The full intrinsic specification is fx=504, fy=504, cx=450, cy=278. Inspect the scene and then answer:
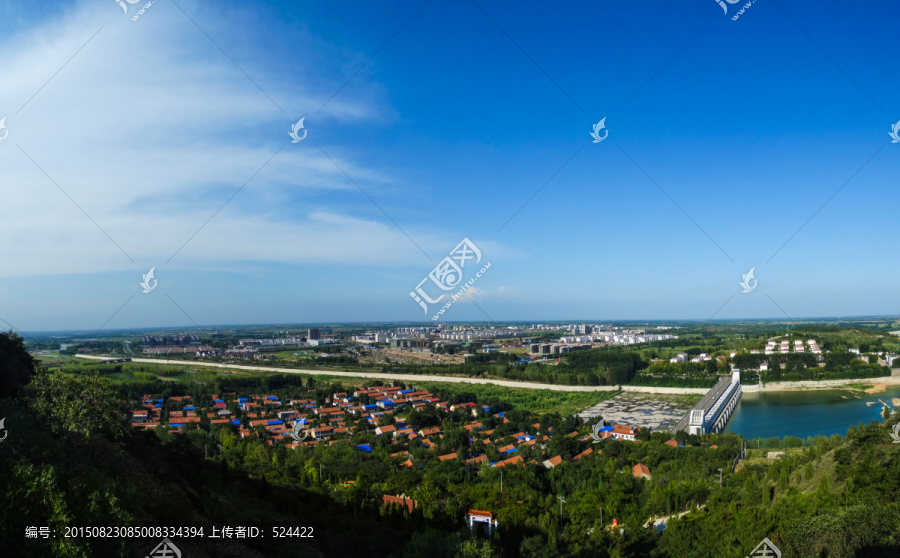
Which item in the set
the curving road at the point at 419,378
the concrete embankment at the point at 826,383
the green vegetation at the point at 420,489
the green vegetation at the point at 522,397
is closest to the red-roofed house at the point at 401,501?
the green vegetation at the point at 420,489

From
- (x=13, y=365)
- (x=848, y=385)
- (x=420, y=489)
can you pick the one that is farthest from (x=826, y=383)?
(x=13, y=365)

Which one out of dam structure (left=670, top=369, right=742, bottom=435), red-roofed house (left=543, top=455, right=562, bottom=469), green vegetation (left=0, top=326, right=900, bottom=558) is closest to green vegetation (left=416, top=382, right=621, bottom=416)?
dam structure (left=670, top=369, right=742, bottom=435)

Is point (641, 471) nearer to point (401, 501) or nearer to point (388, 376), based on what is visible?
point (401, 501)

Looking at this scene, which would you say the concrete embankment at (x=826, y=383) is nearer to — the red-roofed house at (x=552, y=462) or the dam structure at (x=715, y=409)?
the dam structure at (x=715, y=409)

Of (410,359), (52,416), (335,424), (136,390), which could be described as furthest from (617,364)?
(52,416)

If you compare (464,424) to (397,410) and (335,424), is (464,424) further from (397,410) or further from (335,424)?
(335,424)
